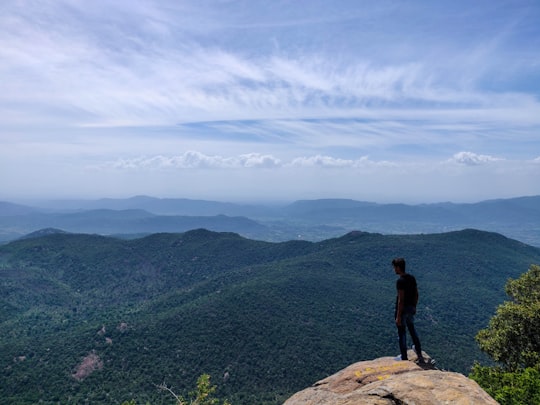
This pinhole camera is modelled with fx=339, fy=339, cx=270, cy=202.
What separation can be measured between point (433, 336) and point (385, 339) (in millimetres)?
14925

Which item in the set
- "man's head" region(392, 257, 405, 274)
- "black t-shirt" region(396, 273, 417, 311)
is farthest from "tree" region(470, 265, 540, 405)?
"man's head" region(392, 257, 405, 274)

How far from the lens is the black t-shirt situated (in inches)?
561

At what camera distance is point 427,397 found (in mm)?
10516

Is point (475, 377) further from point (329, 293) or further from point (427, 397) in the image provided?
point (329, 293)

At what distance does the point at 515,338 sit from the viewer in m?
27.2

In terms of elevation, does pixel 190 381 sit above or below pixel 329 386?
below

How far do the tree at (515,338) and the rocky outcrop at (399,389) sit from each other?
12.0 m

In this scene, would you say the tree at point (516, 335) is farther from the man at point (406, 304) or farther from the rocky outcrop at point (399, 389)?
the man at point (406, 304)

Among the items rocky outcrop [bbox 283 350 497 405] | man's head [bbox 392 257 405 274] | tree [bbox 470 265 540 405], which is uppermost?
man's head [bbox 392 257 405 274]

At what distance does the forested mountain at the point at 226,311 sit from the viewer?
78562 millimetres

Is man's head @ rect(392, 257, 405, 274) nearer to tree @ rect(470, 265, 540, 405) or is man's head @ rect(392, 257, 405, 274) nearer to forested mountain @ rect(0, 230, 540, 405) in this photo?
tree @ rect(470, 265, 540, 405)

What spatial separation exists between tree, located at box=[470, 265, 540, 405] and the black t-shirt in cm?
1225

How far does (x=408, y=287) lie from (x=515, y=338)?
2027 cm

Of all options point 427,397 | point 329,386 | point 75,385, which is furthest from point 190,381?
point 427,397
